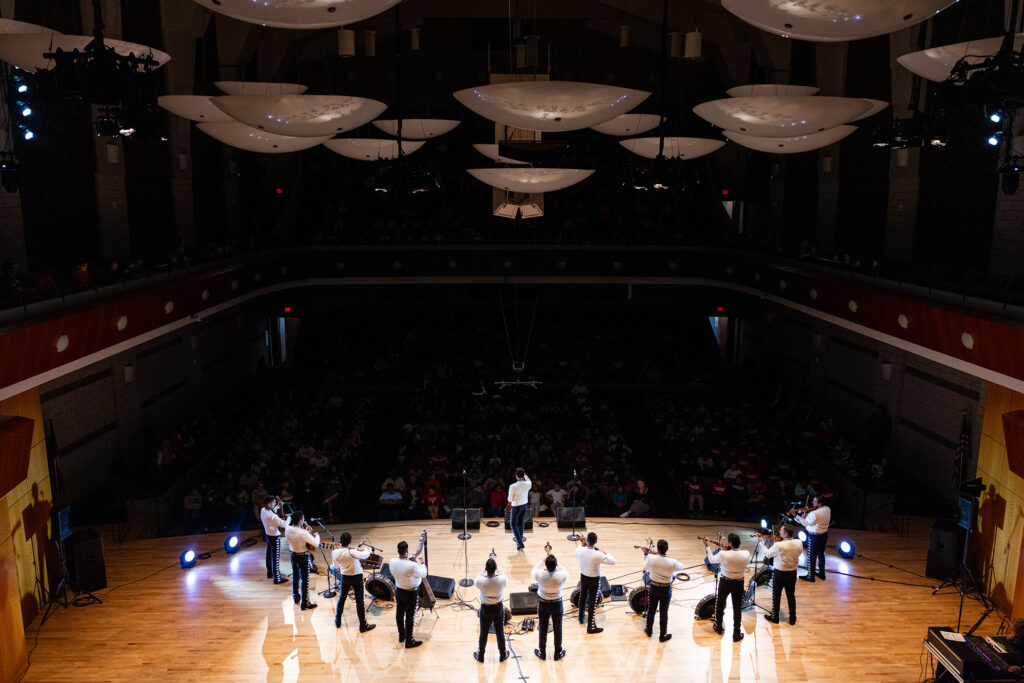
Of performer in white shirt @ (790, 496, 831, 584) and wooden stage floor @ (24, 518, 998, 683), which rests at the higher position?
performer in white shirt @ (790, 496, 831, 584)

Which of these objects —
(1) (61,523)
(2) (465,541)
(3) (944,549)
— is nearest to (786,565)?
(3) (944,549)

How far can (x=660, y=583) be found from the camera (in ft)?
29.2

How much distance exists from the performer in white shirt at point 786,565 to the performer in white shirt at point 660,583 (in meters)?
A: 1.26

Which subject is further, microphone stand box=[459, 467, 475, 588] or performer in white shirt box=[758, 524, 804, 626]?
microphone stand box=[459, 467, 475, 588]

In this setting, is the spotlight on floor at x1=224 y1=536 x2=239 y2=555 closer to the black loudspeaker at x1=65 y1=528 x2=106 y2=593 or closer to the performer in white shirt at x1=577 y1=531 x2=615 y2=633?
the black loudspeaker at x1=65 y1=528 x2=106 y2=593

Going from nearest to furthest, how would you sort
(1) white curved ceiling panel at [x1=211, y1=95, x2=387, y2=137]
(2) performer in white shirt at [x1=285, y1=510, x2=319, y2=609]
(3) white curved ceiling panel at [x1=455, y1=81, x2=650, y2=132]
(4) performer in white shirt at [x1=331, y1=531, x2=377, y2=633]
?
(3) white curved ceiling panel at [x1=455, y1=81, x2=650, y2=132] < (1) white curved ceiling panel at [x1=211, y1=95, x2=387, y2=137] < (4) performer in white shirt at [x1=331, y1=531, x2=377, y2=633] < (2) performer in white shirt at [x1=285, y1=510, x2=319, y2=609]

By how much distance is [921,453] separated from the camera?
14.5 metres

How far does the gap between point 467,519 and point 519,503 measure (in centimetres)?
145

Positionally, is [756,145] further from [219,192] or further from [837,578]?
[219,192]

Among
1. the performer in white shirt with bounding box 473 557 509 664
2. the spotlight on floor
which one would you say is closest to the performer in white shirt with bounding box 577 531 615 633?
the performer in white shirt with bounding box 473 557 509 664

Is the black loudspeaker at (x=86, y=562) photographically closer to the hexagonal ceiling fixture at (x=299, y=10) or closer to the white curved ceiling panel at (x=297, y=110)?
the white curved ceiling panel at (x=297, y=110)

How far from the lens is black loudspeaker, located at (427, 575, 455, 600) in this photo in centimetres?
1004

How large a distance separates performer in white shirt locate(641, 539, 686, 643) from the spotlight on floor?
6328mm

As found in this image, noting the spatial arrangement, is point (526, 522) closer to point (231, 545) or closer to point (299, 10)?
point (231, 545)
